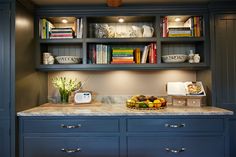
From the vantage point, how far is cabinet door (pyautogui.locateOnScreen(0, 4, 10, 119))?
1818mm

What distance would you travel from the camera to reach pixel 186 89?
2.21m

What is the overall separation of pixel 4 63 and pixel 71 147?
1118 mm

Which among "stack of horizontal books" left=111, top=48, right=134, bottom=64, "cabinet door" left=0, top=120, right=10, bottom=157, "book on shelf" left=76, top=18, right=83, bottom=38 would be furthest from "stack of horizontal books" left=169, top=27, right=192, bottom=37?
"cabinet door" left=0, top=120, right=10, bottom=157

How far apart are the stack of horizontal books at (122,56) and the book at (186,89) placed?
24.3 inches

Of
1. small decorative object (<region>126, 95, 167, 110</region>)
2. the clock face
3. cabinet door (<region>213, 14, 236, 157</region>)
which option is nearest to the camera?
small decorative object (<region>126, 95, 167, 110</region>)

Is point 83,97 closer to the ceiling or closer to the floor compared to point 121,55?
closer to the floor

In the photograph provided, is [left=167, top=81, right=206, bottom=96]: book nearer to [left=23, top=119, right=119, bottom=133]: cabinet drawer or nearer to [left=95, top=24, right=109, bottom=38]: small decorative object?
[left=23, top=119, right=119, bottom=133]: cabinet drawer

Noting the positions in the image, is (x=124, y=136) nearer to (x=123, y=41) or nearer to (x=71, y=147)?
(x=71, y=147)

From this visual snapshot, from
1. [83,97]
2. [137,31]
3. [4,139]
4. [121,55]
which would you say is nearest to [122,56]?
[121,55]

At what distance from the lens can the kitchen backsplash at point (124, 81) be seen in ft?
8.38

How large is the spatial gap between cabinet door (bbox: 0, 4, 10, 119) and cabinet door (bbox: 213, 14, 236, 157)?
234 cm

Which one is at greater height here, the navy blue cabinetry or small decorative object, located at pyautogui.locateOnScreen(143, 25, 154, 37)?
small decorative object, located at pyautogui.locateOnScreen(143, 25, 154, 37)

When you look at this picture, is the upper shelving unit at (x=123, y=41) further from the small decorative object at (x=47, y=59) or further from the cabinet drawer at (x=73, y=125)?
the cabinet drawer at (x=73, y=125)

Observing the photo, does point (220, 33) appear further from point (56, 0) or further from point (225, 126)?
point (56, 0)
